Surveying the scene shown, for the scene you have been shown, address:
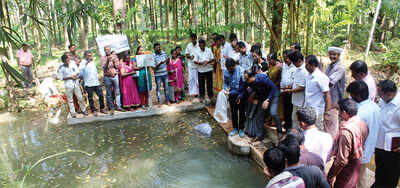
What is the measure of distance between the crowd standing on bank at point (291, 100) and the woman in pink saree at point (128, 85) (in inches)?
1.0

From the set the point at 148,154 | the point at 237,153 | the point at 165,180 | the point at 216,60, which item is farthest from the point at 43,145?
the point at 216,60

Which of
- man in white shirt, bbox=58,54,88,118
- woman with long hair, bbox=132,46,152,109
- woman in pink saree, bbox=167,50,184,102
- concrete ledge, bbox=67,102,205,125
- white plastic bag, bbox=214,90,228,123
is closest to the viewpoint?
white plastic bag, bbox=214,90,228,123

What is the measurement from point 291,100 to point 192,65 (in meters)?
3.19

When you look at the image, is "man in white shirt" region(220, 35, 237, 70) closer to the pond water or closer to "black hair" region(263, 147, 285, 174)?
the pond water

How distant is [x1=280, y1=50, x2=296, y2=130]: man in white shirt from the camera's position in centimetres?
445

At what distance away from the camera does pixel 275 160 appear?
214cm

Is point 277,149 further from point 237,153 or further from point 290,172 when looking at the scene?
point 237,153

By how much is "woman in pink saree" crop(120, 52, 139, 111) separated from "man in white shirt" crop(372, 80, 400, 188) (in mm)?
5296

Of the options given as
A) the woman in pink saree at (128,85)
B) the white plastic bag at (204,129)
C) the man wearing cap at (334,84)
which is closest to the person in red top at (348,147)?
the man wearing cap at (334,84)

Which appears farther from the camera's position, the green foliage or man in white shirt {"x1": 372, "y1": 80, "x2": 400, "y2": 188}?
the green foliage

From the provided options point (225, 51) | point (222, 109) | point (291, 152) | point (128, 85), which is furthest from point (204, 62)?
point (291, 152)

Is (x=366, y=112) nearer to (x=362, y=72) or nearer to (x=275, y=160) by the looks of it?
(x=362, y=72)

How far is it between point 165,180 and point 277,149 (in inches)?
99.4

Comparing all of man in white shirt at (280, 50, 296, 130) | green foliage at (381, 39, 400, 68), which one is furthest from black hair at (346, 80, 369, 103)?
green foliage at (381, 39, 400, 68)
